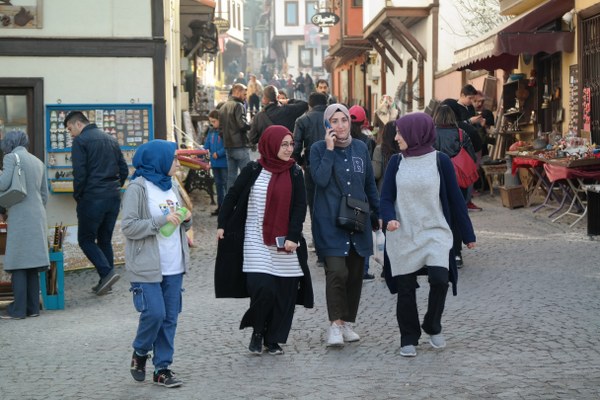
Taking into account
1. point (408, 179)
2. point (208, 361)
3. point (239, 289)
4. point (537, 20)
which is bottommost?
point (208, 361)

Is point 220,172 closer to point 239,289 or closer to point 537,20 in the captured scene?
point 537,20

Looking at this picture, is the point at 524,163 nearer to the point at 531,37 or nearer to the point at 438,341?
the point at 531,37

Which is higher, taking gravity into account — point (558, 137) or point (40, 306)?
point (558, 137)

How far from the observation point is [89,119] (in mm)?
14273

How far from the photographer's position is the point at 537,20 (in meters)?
18.2

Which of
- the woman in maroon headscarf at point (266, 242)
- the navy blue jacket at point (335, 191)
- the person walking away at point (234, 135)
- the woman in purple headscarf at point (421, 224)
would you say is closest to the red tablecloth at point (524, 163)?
→ the person walking away at point (234, 135)

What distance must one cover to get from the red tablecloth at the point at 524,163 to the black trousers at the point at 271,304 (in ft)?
30.4

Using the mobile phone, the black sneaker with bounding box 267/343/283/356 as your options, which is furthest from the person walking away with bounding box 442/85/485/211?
the black sneaker with bounding box 267/343/283/356

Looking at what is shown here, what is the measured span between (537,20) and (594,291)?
346 inches

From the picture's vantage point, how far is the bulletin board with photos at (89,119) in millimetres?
14164

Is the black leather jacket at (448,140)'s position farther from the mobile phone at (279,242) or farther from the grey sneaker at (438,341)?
the mobile phone at (279,242)

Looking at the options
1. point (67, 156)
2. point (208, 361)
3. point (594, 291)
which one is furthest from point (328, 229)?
point (67, 156)

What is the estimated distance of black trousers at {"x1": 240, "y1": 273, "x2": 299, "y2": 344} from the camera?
798cm

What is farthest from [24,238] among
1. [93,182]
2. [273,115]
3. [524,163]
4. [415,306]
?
[524,163]
